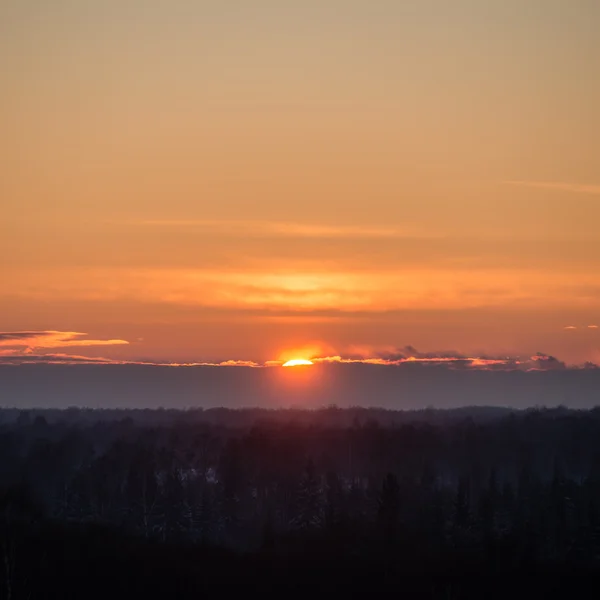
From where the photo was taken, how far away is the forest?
7906 cm

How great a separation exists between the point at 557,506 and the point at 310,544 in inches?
995

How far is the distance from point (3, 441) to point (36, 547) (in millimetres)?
89330

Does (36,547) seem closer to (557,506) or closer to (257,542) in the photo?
(257,542)

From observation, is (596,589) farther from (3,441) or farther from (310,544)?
(3,441)

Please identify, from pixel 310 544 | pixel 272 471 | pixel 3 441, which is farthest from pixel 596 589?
pixel 3 441

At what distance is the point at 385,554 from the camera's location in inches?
3455

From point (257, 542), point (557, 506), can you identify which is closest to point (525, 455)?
point (557, 506)

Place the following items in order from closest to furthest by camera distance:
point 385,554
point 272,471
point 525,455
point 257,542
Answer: point 385,554 < point 257,542 < point 272,471 < point 525,455

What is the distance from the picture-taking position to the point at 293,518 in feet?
355

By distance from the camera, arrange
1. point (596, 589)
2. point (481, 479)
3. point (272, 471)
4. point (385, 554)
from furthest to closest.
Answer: point (481, 479) → point (272, 471) → point (385, 554) → point (596, 589)

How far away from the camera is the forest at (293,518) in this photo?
79062 millimetres

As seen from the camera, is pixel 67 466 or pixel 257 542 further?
pixel 67 466

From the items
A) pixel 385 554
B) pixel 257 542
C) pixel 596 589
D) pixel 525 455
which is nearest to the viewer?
pixel 596 589

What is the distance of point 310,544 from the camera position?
295 feet
